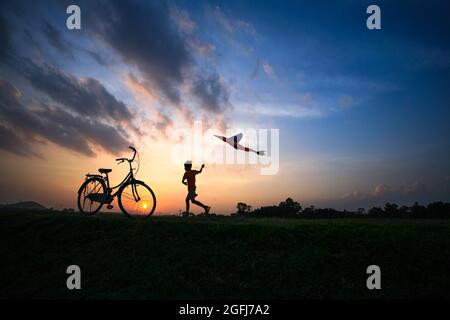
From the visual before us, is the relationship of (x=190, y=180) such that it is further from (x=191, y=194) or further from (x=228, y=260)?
(x=228, y=260)

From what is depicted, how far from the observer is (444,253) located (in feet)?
29.7

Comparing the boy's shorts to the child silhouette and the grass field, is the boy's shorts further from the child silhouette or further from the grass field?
the grass field

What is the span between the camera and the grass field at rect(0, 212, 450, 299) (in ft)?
25.8

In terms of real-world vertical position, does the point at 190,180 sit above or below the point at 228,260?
above

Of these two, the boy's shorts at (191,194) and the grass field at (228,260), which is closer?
the grass field at (228,260)

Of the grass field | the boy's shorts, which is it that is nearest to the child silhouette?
the boy's shorts

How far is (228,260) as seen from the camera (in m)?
8.94

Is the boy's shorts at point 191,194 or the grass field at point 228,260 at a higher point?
the boy's shorts at point 191,194

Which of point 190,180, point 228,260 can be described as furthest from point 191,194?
point 228,260

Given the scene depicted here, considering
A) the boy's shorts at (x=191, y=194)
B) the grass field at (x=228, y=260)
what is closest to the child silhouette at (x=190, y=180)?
the boy's shorts at (x=191, y=194)

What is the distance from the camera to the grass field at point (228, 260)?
7.87m

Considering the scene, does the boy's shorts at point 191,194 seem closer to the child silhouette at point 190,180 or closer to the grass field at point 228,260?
the child silhouette at point 190,180
